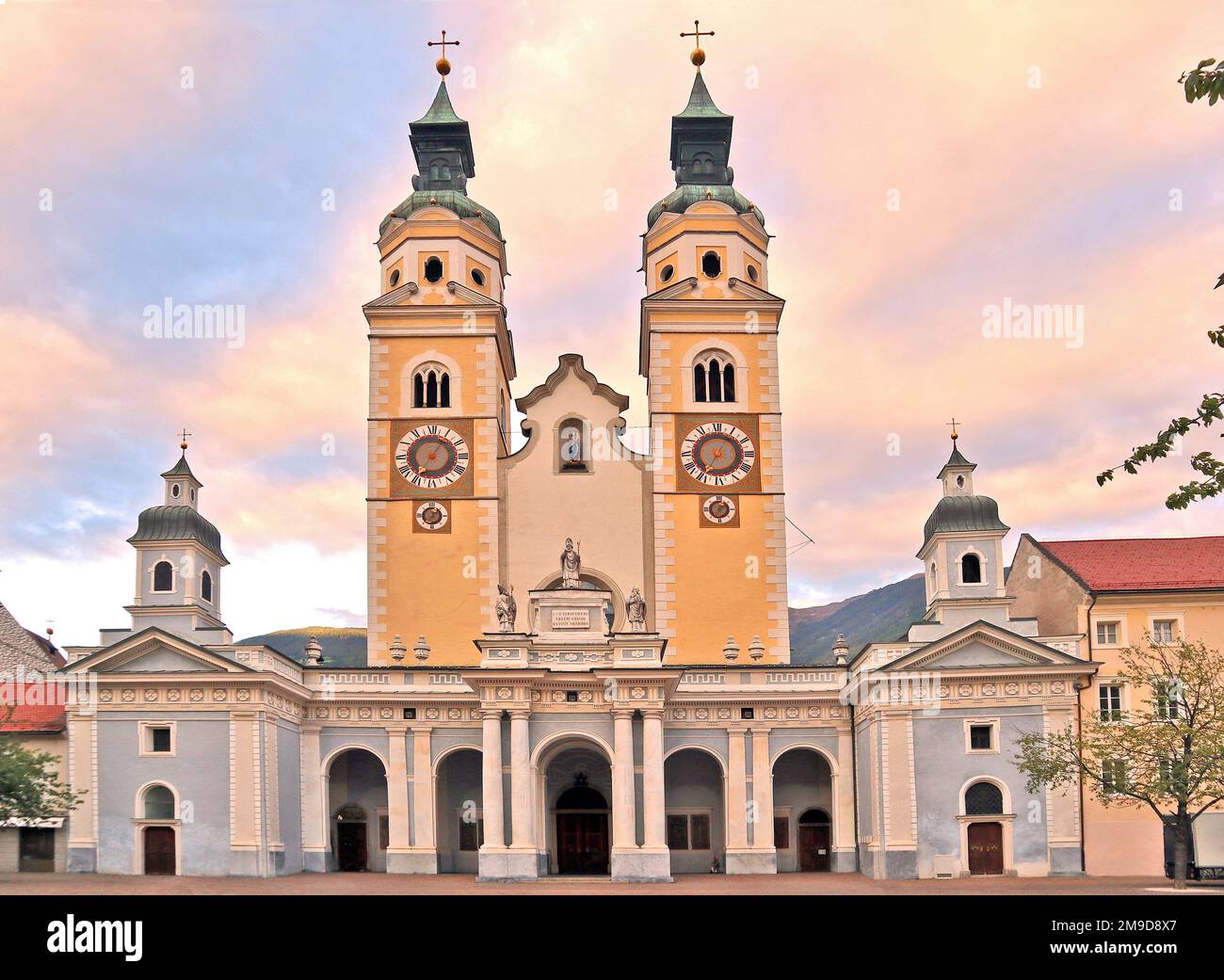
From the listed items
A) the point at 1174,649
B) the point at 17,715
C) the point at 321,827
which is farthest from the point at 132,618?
the point at 1174,649

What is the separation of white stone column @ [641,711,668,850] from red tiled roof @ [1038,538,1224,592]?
15.9 m

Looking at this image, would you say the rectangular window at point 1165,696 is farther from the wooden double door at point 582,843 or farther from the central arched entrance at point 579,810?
the wooden double door at point 582,843

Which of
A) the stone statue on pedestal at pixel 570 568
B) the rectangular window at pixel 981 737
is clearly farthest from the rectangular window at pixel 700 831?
the rectangular window at pixel 981 737

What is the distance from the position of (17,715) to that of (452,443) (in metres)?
18.8

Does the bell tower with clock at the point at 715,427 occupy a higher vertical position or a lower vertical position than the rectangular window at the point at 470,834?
higher

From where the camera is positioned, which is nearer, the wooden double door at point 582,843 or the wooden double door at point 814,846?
the wooden double door at point 582,843

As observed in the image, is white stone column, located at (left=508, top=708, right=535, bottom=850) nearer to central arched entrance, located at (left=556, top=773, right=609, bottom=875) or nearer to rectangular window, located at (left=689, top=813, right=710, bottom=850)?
central arched entrance, located at (left=556, top=773, right=609, bottom=875)

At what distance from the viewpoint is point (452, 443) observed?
56.5m

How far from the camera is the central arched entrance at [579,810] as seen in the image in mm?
49625

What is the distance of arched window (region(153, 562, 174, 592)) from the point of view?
50.4 meters

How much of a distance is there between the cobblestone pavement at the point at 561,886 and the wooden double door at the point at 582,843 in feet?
14.6

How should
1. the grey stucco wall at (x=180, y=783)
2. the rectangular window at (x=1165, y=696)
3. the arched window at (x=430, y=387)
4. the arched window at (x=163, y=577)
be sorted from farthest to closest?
the arched window at (x=430, y=387), the arched window at (x=163, y=577), the grey stucco wall at (x=180, y=783), the rectangular window at (x=1165, y=696)

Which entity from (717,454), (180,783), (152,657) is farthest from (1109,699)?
(152,657)
